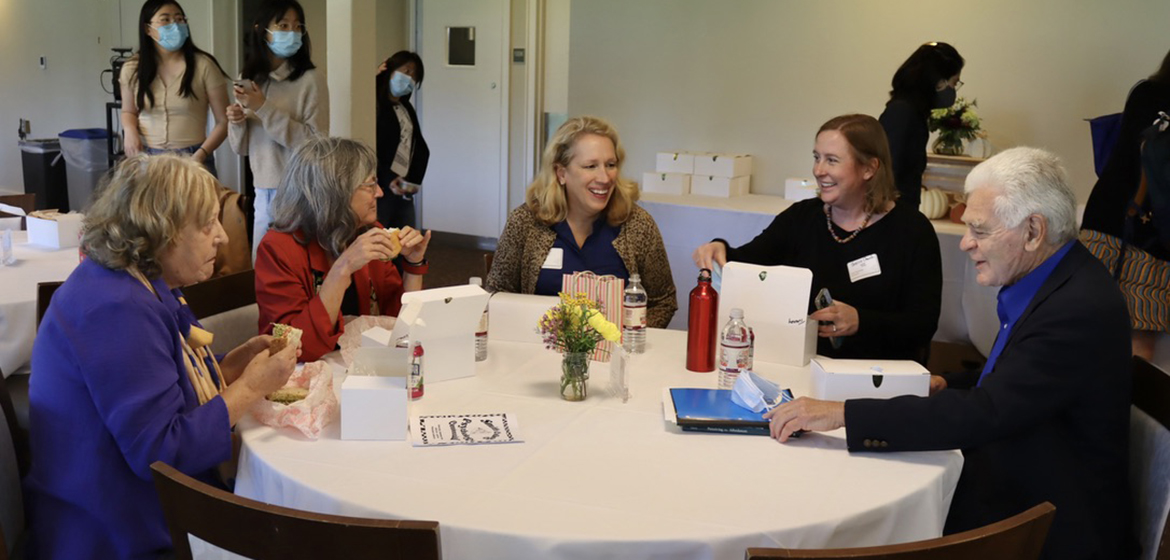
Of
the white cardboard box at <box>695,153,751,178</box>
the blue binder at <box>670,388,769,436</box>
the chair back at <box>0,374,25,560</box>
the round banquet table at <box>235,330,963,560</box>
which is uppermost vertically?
the white cardboard box at <box>695,153,751,178</box>

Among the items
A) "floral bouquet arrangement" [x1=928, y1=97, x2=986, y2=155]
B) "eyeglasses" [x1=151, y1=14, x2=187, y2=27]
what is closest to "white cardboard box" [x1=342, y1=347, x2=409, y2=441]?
"eyeglasses" [x1=151, y1=14, x2=187, y2=27]

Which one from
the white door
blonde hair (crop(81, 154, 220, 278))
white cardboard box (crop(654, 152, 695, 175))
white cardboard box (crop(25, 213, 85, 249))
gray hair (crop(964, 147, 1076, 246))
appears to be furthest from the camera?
the white door

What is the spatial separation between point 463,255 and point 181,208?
6437mm

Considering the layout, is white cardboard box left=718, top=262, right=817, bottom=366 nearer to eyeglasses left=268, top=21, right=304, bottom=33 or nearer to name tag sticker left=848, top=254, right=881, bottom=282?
name tag sticker left=848, top=254, right=881, bottom=282

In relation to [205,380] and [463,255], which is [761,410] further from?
[463,255]

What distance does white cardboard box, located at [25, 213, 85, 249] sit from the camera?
371 cm

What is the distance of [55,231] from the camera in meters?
3.71

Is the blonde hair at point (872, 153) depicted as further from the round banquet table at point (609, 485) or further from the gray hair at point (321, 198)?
the gray hair at point (321, 198)

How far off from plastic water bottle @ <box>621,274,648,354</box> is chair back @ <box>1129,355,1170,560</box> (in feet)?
3.88

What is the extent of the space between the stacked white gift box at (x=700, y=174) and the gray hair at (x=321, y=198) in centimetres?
365

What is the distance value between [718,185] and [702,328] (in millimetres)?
3747

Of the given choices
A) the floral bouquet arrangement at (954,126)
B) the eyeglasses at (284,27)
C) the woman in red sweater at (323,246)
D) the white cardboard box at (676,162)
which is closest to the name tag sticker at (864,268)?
the woman in red sweater at (323,246)

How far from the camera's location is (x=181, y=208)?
199 cm

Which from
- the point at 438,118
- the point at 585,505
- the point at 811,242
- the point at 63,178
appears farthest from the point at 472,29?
the point at 585,505
